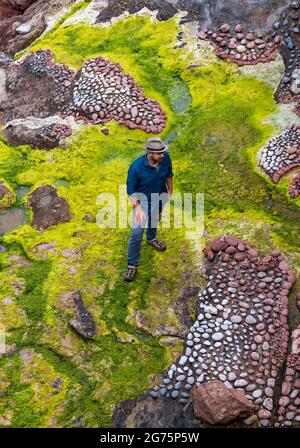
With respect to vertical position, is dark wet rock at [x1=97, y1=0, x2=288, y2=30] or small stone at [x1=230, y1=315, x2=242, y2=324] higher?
dark wet rock at [x1=97, y1=0, x2=288, y2=30]

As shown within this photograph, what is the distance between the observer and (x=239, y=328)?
7605mm

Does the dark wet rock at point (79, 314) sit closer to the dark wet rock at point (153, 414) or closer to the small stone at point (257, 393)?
the dark wet rock at point (153, 414)

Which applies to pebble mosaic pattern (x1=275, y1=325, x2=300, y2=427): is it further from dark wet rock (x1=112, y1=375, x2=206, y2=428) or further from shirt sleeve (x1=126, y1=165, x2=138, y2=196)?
shirt sleeve (x1=126, y1=165, x2=138, y2=196)

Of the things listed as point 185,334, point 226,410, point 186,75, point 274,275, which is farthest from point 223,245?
point 186,75

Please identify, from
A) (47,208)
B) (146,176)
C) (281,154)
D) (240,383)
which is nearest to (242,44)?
(281,154)

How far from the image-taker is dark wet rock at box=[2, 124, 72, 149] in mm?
11141

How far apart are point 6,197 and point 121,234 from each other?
2.30m

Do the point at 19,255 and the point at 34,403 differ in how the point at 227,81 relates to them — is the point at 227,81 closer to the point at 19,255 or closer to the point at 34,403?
the point at 19,255

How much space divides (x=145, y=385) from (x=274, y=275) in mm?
2437

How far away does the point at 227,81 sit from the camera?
11922mm

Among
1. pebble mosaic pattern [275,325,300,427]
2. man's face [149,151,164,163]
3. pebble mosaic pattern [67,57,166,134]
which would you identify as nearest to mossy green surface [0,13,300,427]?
pebble mosaic pattern [67,57,166,134]

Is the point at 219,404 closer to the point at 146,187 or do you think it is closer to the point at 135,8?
the point at 146,187

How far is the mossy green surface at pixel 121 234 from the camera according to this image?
7.31 m

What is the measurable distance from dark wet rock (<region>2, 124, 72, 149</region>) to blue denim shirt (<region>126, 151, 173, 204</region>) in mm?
3657
